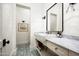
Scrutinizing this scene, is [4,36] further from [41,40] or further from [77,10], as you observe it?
[77,10]

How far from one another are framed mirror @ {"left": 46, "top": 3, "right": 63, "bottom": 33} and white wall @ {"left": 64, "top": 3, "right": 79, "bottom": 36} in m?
0.15

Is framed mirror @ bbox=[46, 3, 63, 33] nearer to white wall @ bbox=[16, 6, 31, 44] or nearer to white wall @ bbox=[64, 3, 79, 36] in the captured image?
white wall @ bbox=[64, 3, 79, 36]

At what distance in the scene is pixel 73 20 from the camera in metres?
1.51

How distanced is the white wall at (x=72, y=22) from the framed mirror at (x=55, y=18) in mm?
152

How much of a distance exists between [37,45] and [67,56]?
69cm

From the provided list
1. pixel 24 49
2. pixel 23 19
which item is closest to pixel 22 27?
pixel 23 19

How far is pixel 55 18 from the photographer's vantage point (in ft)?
6.48

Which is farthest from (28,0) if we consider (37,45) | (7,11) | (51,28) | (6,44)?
(51,28)

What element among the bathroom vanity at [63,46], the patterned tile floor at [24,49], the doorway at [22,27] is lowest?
the patterned tile floor at [24,49]

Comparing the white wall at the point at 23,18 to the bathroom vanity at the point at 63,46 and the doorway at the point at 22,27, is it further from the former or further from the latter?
the bathroom vanity at the point at 63,46

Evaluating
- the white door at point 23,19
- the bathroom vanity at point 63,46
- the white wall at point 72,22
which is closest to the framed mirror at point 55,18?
the white wall at point 72,22

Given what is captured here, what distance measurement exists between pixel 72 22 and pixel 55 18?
20.3 inches

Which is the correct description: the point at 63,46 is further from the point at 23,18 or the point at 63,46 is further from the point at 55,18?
the point at 55,18

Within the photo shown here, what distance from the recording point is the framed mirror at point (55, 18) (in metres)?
1.87
